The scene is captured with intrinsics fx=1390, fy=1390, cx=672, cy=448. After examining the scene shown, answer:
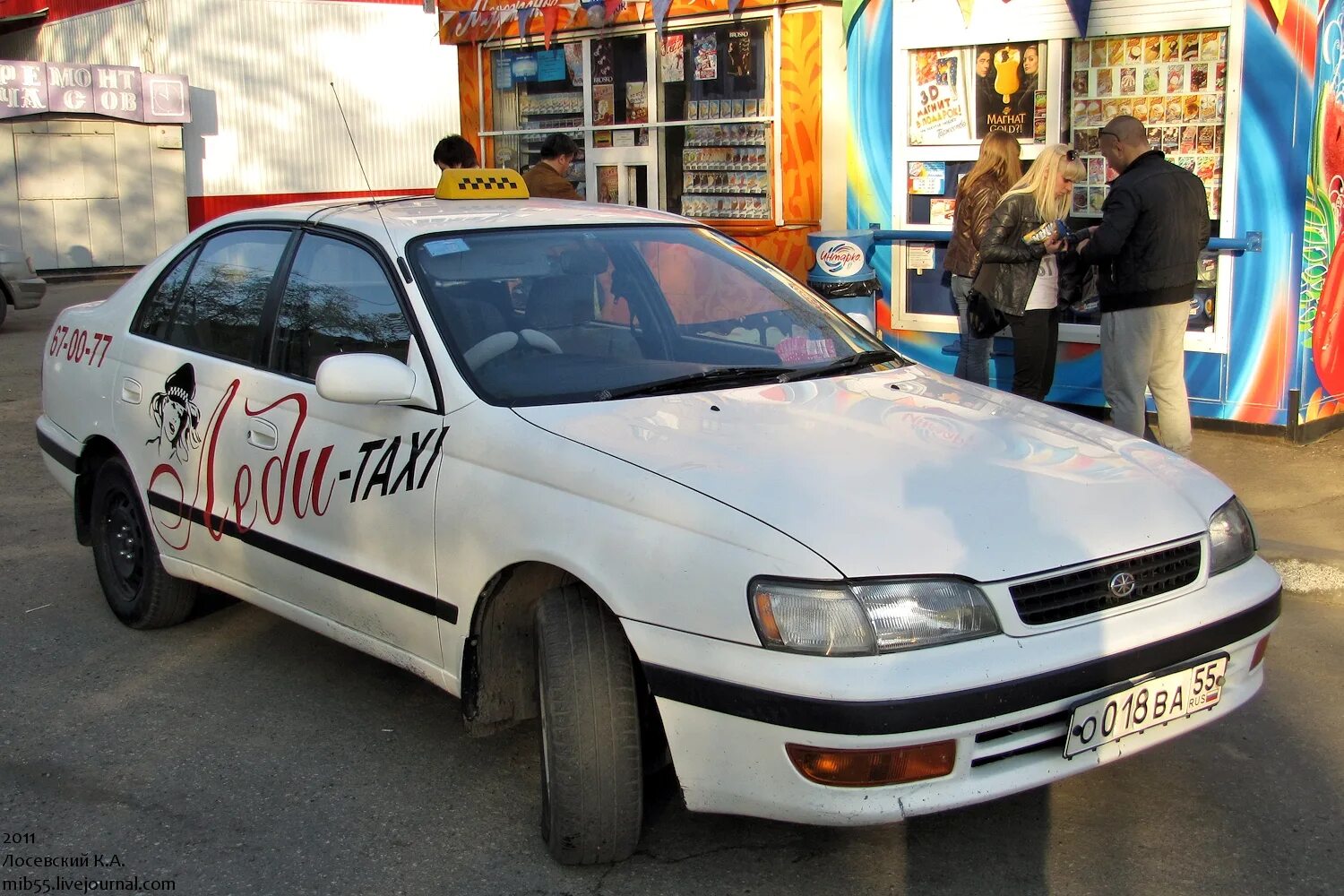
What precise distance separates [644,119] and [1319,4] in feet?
17.2

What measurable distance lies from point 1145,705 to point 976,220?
525 cm

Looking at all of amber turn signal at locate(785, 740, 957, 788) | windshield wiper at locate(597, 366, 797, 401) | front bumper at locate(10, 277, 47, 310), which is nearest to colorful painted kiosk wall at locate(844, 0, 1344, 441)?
windshield wiper at locate(597, 366, 797, 401)

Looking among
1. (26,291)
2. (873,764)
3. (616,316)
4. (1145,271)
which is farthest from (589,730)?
(26,291)

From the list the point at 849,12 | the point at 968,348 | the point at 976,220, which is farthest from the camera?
the point at 849,12

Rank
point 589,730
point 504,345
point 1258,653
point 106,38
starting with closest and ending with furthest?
point 589,730, point 1258,653, point 504,345, point 106,38

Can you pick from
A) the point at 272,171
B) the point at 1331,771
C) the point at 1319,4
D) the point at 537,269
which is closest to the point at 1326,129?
the point at 1319,4

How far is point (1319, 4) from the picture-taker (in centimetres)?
750

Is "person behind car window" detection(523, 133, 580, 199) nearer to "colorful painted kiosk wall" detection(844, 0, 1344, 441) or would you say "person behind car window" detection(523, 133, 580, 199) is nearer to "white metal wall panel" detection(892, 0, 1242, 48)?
"colorful painted kiosk wall" detection(844, 0, 1344, 441)

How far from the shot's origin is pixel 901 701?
2928 millimetres

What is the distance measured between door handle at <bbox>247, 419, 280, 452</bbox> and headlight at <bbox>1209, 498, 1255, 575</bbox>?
275 centimetres

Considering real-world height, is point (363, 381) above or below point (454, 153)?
below

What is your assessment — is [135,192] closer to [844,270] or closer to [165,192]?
[165,192]

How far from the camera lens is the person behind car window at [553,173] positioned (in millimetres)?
9109

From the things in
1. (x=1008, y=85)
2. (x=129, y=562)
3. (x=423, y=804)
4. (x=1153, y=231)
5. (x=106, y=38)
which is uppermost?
(x=106, y=38)
